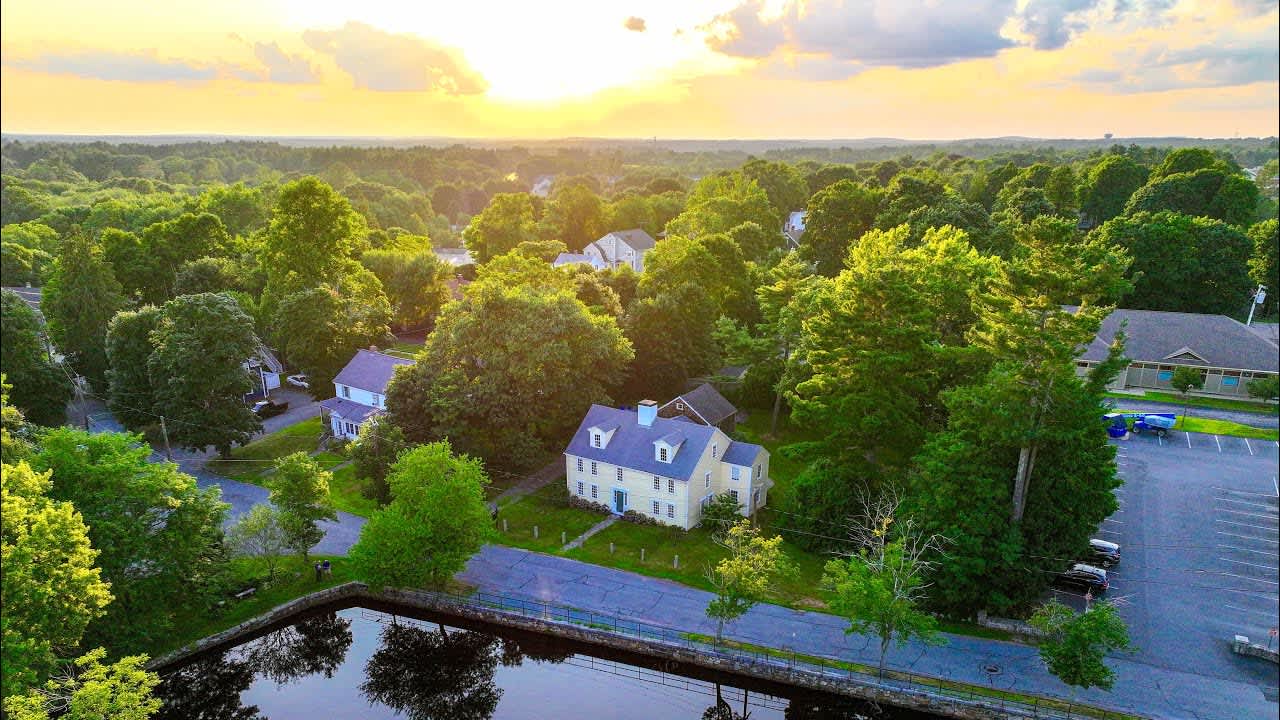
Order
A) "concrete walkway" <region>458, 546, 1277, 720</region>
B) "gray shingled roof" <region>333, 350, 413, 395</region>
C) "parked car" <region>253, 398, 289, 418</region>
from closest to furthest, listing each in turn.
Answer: "concrete walkway" <region>458, 546, 1277, 720</region> → "gray shingled roof" <region>333, 350, 413, 395</region> → "parked car" <region>253, 398, 289, 418</region>

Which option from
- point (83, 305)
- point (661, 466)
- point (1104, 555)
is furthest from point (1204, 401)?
point (83, 305)

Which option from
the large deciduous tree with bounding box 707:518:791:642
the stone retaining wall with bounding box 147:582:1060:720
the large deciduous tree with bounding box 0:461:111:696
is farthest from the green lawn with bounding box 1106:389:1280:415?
the large deciduous tree with bounding box 0:461:111:696

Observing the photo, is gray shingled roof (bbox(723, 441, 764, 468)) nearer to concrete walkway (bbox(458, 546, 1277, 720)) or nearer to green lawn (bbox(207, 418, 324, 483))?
concrete walkway (bbox(458, 546, 1277, 720))

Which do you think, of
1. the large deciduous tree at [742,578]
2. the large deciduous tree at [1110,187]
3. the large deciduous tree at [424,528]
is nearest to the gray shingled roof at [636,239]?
the large deciduous tree at [1110,187]

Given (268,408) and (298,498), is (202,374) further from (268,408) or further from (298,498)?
(298,498)

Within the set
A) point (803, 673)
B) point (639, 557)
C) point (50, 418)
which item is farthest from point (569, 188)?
point (803, 673)

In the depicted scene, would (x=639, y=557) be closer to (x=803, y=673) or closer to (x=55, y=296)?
(x=803, y=673)
